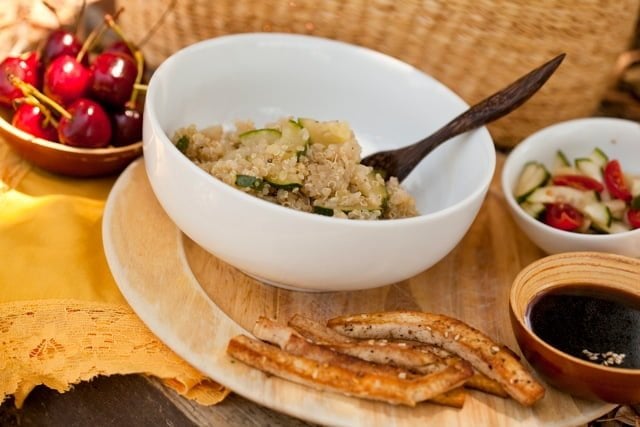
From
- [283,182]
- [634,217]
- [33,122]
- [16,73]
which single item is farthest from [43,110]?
[634,217]

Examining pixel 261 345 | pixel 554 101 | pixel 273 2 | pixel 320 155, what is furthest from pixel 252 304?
pixel 554 101

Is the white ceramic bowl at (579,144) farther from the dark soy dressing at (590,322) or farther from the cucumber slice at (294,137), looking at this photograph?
the cucumber slice at (294,137)

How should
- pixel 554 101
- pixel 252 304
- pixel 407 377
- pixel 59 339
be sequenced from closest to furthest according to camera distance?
1. pixel 407 377
2. pixel 59 339
3. pixel 252 304
4. pixel 554 101

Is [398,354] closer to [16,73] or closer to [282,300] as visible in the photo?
[282,300]

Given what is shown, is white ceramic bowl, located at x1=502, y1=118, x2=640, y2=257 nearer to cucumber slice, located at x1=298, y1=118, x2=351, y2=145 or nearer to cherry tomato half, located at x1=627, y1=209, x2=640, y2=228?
cherry tomato half, located at x1=627, y1=209, x2=640, y2=228

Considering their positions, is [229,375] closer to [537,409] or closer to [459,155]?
[537,409]

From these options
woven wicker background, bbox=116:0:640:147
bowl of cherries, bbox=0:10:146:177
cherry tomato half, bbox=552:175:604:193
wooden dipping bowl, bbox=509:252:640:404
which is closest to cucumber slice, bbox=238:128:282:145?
bowl of cherries, bbox=0:10:146:177

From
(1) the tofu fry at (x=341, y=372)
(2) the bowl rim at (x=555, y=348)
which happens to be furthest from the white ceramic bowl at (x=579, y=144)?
(1) the tofu fry at (x=341, y=372)
